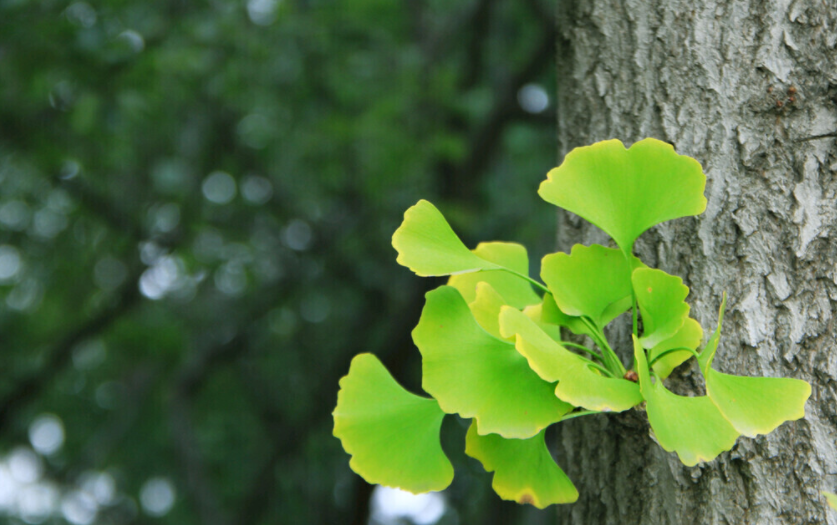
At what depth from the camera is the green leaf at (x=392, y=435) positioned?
0.55m

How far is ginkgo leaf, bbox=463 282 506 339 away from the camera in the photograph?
1.82 feet

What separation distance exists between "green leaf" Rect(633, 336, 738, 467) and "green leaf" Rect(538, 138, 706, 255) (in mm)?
121

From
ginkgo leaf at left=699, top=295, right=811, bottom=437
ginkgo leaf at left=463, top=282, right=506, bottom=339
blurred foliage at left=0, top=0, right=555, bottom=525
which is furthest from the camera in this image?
blurred foliage at left=0, top=0, right=555, bottom=525

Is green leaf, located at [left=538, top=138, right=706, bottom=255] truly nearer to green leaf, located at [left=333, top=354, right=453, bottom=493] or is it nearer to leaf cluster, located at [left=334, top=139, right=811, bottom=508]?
leaf cluster, located at [left=334, top=139, right=811, bottom=508]

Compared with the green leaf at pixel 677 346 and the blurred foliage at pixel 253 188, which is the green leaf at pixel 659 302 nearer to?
the green leaf at pixel 677 346

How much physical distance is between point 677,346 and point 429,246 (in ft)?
0.71

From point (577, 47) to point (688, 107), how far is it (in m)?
0.17

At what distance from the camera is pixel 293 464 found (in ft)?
12.1

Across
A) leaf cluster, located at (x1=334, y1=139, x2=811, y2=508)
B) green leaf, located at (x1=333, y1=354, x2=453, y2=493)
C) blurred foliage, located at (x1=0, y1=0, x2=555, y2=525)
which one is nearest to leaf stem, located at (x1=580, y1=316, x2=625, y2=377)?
leaf cluster, located at (x1=334, y1=139, x2=811, y2=508)

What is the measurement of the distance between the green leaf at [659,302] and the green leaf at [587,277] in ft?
0.08

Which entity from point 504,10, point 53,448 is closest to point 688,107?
point 504,10

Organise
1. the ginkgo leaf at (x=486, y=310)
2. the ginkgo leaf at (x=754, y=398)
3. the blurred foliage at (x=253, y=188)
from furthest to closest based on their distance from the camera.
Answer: the blurred foliage at (x=253, y=188) → the ginkgo leaf at (x=486, y=310) → the ginkgo leaf at (x=754, y=398)

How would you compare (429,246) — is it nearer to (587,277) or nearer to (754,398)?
(587,277)

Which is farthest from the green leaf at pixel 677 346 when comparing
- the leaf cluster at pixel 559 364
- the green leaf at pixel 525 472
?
the green leaf at pixel 525 472
